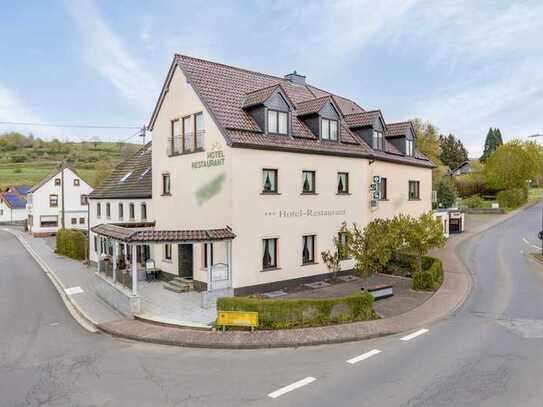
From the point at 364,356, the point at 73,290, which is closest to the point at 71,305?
the point at 73,290

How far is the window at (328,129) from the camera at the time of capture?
23.4m

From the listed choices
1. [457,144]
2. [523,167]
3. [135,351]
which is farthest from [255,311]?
[457,144]

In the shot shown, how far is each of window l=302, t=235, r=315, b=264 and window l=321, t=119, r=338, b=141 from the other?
5.75 meters

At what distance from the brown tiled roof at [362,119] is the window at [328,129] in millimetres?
4195

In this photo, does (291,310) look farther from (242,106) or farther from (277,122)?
(242,106)

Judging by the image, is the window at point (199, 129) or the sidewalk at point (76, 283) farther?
the window at point (199, 129)

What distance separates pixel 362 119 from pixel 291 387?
21.1 m

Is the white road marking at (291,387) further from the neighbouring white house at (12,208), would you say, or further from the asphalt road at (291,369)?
the neighbouring white house at (12,208)

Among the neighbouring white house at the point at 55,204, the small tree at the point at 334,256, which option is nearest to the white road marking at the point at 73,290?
the small tree at the point at 334,256

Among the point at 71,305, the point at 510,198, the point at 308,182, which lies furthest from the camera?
the point at 510,198

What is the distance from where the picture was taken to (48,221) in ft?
192

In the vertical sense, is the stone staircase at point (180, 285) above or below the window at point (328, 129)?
below

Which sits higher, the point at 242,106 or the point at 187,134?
the point at 242,106

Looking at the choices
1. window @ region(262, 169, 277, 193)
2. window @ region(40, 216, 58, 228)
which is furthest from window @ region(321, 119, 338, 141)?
window @ region(40, 216, 58, 228)
